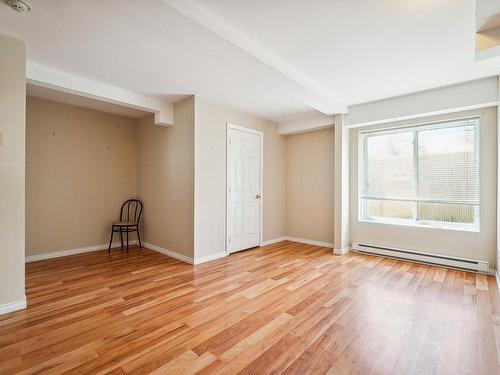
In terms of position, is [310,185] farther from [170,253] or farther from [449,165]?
[170,253]

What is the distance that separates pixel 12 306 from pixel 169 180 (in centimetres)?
239

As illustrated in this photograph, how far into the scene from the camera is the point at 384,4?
1.90m

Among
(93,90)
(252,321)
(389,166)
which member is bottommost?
(252,321)

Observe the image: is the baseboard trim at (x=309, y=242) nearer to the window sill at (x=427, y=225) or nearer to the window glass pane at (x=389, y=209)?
the window sill at (x=427, y=225)

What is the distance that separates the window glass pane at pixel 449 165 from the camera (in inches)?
138

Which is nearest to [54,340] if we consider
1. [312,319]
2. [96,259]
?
[312,319]

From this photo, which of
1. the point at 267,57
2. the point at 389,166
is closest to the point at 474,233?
the point at 389,166

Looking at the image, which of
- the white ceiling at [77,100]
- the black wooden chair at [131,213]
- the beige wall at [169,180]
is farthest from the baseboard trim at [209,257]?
the white ceiling at [77,100]

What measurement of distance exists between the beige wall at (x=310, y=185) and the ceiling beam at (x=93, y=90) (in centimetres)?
258

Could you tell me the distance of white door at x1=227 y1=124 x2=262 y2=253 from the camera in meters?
4.33

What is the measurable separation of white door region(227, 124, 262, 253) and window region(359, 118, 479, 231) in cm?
187

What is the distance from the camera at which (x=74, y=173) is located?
4.32 meters

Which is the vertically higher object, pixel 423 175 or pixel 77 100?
pixel 77 100

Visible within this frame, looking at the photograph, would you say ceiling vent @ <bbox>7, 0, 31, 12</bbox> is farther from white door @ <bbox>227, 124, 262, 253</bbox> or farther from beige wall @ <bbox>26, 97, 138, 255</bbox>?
white door @ <bbox>227, 124, 262, 253</bbox>
